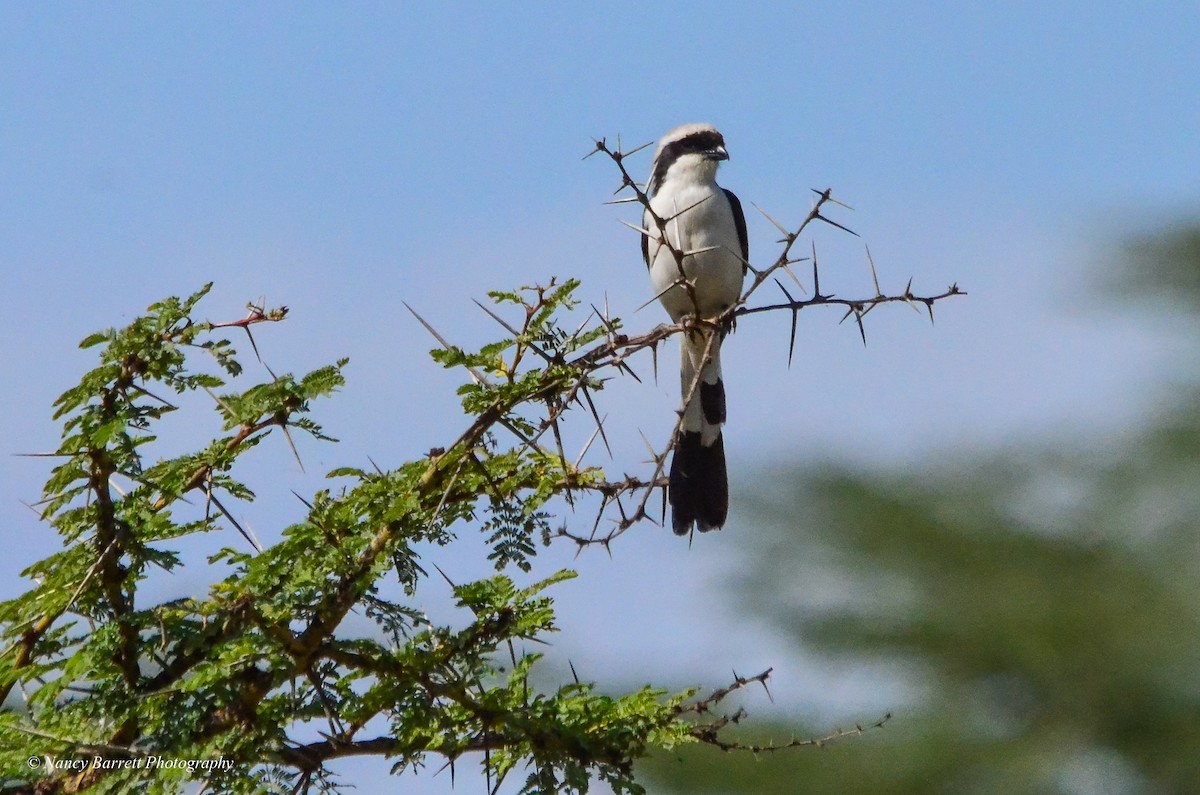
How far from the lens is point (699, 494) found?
18.2ft

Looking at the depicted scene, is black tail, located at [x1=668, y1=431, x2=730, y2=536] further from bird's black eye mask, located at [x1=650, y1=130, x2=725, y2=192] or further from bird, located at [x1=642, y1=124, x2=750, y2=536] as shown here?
bird's black eye mask, located at [x1=650, y1=130, x2=725, y2=192]

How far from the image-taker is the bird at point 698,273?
555 cm

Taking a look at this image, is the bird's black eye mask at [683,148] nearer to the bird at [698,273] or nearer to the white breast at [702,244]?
the bird at [698,273]

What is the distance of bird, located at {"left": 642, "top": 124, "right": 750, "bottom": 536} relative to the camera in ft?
18.2

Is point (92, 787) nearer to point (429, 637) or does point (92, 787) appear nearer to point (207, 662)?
point (207, 662)

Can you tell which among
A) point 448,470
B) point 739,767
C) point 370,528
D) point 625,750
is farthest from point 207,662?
point 739,767

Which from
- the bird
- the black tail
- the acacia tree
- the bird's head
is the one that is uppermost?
the bird's head

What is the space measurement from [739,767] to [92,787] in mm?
7851

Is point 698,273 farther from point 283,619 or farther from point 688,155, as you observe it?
point 283,619

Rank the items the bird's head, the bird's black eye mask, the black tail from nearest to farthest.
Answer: the black tail
the bird's head
the bird's black eye mask

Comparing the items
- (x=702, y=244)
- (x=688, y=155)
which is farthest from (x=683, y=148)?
(x=702, y=244)

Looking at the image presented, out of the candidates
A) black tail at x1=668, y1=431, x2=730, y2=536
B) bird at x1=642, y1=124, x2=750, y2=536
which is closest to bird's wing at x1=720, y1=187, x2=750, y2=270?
bird at x1=642, y1=124, x2=750, y2=536

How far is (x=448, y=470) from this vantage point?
2.91 meters

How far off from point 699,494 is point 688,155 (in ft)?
5.82
